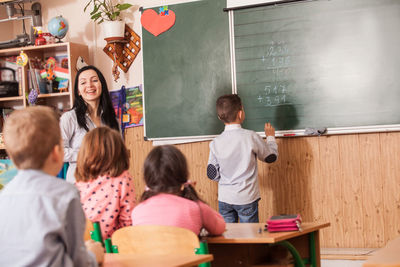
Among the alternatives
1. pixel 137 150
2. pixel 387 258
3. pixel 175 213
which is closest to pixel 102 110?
pixel 137 150

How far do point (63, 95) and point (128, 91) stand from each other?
30.6 inches

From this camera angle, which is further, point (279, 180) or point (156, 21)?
point (156, 21)

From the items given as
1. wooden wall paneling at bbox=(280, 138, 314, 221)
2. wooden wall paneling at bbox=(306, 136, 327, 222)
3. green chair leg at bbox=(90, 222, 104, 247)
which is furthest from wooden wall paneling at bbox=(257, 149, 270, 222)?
green chair leg at bbox=(90, 222, 104, 247)

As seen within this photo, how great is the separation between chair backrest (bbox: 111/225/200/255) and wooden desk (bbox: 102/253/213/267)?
0.19 meters

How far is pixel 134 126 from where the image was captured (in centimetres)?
495

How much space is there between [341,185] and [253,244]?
1584 millimetres

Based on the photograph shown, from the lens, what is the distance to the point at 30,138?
149 cm

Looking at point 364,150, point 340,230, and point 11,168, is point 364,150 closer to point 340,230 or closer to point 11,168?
point 340,230

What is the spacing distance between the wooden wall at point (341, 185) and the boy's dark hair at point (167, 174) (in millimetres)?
1958

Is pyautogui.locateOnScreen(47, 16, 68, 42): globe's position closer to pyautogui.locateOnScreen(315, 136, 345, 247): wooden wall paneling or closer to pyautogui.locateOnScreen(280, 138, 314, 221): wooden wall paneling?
pyautogui.locateOnScreen(280, 138, 314, 221): wooden wall paneling

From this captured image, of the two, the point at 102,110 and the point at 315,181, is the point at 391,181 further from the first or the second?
the point at 102,110

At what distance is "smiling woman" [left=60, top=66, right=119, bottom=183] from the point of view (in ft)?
12.1

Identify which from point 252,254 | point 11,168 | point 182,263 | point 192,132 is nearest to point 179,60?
point 192,132

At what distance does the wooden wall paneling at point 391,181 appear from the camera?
386 centimetres
